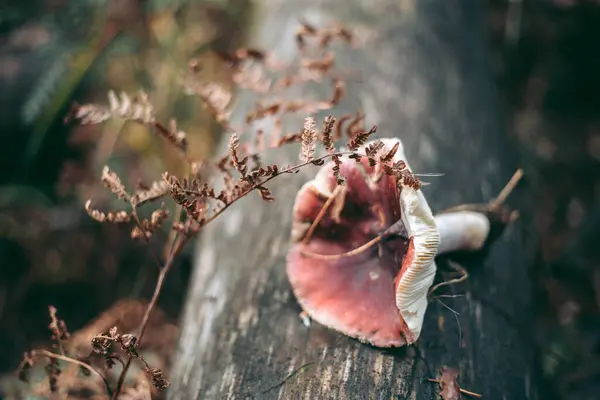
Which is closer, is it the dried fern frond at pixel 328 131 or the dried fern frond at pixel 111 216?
the dried fern frond at pixel 328 131

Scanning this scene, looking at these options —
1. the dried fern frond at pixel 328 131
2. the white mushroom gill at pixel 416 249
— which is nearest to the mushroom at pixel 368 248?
the white mushroom gill at pixel 416 249

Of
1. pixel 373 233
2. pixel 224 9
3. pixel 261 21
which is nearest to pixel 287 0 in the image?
pixel 261 21

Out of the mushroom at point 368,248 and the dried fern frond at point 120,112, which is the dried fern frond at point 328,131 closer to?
the mushroom at point 368,248

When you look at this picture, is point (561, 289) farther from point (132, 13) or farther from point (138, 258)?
point (132, 13)

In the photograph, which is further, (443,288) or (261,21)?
(261,21)

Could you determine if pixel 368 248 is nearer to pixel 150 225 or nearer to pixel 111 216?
pixel 150 225
